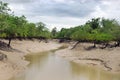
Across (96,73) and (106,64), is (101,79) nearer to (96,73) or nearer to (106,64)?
(96,73)

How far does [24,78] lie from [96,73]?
1316 centimetres

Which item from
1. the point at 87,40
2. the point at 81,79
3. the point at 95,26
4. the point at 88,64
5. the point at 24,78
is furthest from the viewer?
the point at 95,26

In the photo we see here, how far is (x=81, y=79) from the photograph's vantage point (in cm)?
3569

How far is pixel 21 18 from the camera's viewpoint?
7206cm

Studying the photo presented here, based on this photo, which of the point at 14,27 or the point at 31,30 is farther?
the point at 31,30

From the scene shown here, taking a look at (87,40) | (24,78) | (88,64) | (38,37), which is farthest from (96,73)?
(38,37)

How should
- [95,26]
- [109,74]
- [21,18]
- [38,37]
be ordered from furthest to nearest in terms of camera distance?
[95,26], [38,37], [21,18], [109,74]

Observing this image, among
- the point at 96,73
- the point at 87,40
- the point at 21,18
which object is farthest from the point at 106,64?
the point at 87,40

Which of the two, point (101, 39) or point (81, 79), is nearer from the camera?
point (81, 79)

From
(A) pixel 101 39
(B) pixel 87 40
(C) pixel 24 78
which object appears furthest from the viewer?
(B) pixel 87 40

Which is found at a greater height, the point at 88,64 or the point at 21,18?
the point at 21,18

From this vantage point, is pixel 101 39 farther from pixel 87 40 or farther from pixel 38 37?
pixel 38 37

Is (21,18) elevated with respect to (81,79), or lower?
elevated

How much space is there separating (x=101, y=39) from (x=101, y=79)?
47800 millimetres
